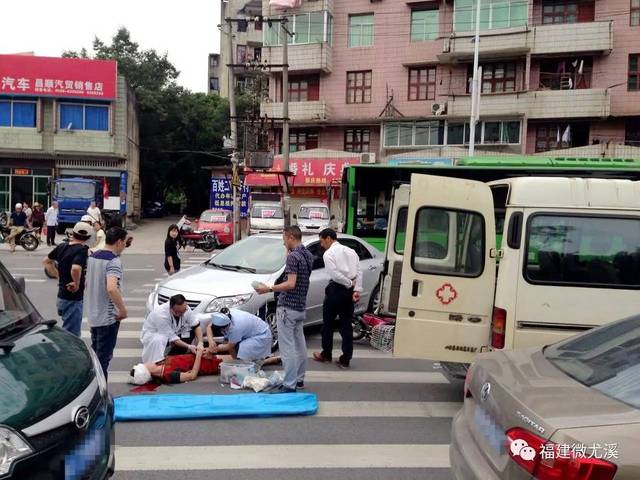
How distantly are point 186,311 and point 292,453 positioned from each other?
8.66 ft

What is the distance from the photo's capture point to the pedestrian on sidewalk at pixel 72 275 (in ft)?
19.7

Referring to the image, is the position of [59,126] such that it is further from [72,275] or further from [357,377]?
[357,377]

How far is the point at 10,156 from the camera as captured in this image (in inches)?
1298

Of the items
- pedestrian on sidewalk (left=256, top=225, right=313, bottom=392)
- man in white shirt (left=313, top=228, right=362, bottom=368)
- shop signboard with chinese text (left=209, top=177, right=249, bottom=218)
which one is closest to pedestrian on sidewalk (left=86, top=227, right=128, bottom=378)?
pedestrian on sidewalk (left=256, top=225, right=313, bottom=392)

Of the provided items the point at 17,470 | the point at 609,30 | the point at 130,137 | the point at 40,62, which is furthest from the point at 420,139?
the point at 17,470

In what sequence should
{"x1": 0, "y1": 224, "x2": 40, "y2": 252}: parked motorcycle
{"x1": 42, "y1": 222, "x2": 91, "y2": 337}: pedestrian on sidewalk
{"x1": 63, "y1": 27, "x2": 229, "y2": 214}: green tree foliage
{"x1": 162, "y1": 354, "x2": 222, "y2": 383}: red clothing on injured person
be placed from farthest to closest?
{"x1": 63, "y1": 27, "x2": 229, "y2": 214}: green tree foliage → {"x1": 0, "y1": 224, "x2": 40, "y2": 252}: parked motorcycle → {"x1": 162, "y1": 354, "x2": 222, "y2": 383}: red clothing on injured person → {"x1": 42, "y1": 222, "x2": 91, "y2": 337}: pedestrian on sidewalk

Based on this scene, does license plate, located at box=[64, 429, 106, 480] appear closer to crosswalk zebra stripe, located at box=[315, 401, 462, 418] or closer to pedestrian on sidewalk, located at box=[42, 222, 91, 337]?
crosswalk zebra stripe, located at box=[315, 401, 462, 418]

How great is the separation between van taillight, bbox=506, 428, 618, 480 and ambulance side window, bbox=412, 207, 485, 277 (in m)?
2.86

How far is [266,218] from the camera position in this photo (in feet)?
79.3

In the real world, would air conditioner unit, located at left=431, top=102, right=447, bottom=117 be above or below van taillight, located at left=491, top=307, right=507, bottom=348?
above

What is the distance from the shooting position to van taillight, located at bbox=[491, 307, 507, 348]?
508 centimetres

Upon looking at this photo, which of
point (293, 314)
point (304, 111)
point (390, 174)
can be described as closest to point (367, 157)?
point (304, 111)

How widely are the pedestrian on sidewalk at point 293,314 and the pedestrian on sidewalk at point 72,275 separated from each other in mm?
1915

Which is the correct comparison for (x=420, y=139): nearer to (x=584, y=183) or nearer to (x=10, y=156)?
(x=10, y=156)
